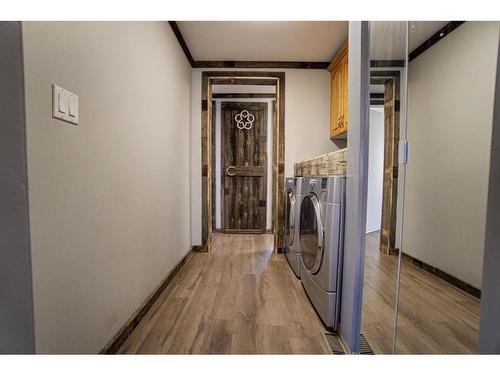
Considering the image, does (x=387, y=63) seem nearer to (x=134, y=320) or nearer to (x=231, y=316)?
(x=231, y=316)

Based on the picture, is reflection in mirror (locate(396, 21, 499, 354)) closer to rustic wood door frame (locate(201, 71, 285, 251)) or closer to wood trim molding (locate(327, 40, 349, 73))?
wood trim molding (locate(327, 40, 349, 73))

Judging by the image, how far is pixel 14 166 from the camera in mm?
709

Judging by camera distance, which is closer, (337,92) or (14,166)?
(14,166)

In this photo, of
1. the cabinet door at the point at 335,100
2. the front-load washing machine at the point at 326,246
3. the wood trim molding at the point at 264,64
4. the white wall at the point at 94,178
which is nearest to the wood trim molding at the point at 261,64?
the wood trim molding at the point at 264,64

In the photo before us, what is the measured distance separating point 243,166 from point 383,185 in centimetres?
326

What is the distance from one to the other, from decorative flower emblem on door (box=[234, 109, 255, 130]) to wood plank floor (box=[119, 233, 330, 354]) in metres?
2.46

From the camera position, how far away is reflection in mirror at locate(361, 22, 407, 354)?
987 millimetres

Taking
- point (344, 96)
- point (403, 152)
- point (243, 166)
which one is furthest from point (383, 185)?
point (243, 166)

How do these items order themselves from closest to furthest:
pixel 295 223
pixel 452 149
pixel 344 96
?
pixel 452 149, pixel 295 223, pixel 344 96

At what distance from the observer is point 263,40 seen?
2453 millimetres

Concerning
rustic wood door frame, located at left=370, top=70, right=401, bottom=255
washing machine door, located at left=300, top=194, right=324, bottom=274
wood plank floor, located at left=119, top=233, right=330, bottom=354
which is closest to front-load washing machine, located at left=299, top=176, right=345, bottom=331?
washing machine door, located at left=300, top=194, right=324, bottom=274
